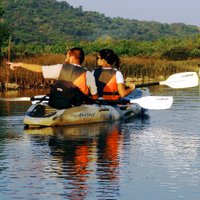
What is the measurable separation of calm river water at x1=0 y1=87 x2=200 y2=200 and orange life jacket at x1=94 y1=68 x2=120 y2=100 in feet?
2.27

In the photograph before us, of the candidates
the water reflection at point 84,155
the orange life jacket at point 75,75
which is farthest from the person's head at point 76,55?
the water reflection at point 84,155

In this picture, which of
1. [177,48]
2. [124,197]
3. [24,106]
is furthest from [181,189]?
[177,48]

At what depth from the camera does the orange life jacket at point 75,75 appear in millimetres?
16062

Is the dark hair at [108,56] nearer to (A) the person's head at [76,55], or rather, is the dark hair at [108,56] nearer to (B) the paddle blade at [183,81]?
(B) the paddle blade at [183,81]

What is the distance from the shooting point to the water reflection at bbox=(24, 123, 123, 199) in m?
9.86

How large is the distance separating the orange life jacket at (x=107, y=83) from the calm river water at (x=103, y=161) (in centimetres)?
69

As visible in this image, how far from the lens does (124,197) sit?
9.21m

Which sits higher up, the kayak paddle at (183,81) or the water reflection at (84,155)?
the kayak paddle at (183,81)

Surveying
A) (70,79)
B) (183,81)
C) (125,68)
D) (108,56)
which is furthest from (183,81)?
(125,68)

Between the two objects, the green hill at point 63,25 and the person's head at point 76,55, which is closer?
the person's head at point 76,55

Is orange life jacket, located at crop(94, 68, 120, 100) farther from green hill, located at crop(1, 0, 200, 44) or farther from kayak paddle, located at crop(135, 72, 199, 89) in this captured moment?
green hill, located at crop(1, 0, 200, 44)

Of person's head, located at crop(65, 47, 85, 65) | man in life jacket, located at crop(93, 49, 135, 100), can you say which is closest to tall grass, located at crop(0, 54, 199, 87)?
man in life jacket, located at crop(93, 49, 135, 100)

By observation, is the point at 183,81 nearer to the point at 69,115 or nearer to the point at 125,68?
the point at 69,115

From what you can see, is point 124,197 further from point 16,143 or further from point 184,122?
point 184,122
